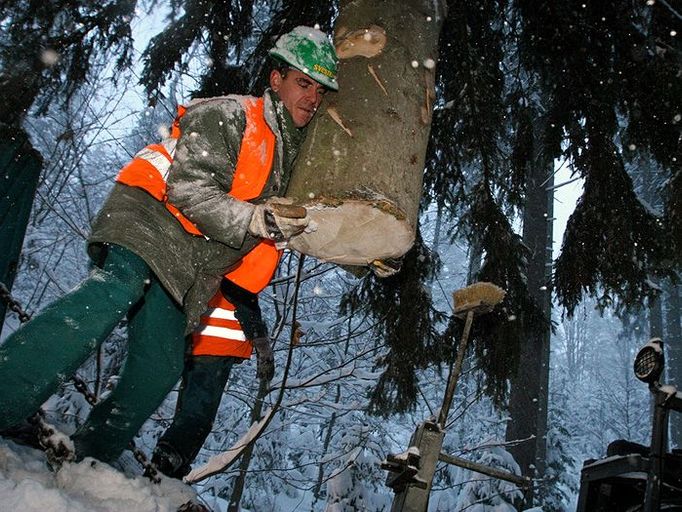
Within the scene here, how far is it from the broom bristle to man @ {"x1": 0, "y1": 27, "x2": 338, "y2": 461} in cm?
133

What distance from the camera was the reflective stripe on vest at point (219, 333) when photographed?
2525 millimetres

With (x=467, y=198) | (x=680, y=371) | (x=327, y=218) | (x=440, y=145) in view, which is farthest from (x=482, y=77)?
(x=680, y=371)

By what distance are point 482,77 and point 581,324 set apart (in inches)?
1552

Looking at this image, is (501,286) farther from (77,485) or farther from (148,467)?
(77,485)

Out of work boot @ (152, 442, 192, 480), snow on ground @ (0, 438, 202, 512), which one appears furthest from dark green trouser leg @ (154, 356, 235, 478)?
snow on ground @ (0, 438, 202, 512)

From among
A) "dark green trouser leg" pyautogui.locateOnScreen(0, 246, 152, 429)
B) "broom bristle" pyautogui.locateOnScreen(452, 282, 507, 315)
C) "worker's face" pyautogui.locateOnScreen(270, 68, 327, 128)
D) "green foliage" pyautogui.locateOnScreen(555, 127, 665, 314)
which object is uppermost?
"green foliage" pyautogui.locateOnScreen(555, 127, 665, 314)

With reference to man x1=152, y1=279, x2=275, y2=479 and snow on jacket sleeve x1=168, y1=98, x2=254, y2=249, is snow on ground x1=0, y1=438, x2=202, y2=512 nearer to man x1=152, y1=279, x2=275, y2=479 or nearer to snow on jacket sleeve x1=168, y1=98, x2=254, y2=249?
man x1=152, y1=279, x2=275, y2=479

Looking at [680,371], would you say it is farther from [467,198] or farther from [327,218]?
[327,218]

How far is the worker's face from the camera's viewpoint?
6.71 ft

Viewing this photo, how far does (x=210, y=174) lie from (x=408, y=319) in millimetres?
2006

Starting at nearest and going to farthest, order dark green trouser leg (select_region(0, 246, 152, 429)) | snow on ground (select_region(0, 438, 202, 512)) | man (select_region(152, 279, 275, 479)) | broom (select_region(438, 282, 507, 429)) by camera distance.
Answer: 1. snow on ground (select_region(0, 438, 202, 512))
2. dark green trouser leg (select_region(0, 246, 152, 429))
3. man (select_region(152, 279, 275, 479))
4. broom (select_region(438, 282, 507, 429))

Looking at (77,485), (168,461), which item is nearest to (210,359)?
(168,461)

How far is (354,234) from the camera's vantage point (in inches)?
73.6

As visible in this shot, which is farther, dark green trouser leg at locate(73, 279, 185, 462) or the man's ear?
the man's ear
